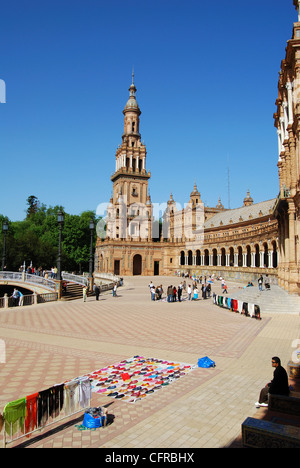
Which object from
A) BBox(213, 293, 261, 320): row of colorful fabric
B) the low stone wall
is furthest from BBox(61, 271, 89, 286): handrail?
the low stone wall

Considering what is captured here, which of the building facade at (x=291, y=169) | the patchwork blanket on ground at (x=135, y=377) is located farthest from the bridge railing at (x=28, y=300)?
the building facade at (x=291, y=169)

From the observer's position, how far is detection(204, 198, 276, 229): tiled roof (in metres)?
60.9

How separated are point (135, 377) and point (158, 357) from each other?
2254mm

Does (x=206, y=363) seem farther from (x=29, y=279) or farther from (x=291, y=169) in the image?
(x=29, y=279)

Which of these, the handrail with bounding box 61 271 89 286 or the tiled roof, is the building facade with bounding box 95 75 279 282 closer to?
the tiled roof

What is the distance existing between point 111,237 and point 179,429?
69738mm

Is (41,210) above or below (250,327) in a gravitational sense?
above

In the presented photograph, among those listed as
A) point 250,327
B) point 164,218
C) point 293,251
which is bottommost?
point 250,327

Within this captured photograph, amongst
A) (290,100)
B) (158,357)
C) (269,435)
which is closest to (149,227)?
(290,100)

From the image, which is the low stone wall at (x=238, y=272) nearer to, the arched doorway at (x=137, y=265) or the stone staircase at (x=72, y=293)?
the arched doorway at (x=137, y=265)

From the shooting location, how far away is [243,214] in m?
69.9

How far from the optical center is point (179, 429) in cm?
681
